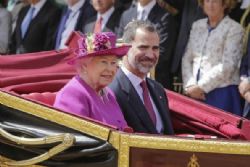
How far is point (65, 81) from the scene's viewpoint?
193 inches

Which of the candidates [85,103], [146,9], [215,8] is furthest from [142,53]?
[146,9]

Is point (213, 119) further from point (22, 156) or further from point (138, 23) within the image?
point (22, 156)

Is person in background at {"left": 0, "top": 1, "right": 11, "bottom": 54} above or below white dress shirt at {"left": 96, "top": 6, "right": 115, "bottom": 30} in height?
below

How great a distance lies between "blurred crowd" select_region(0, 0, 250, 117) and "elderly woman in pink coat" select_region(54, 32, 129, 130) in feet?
6.53

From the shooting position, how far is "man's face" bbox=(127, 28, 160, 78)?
467cm

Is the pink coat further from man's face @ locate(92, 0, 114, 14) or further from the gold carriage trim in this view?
man's face @ locate(92, 0, 114, 14)

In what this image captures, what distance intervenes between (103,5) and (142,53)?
2522 mm

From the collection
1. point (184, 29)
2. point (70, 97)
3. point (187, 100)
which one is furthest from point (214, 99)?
point (70, 97)

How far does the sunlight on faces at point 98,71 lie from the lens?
14.0ft

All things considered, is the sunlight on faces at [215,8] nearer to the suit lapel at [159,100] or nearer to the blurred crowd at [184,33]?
the blurred crowd at [184,33]

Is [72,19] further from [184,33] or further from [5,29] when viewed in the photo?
[184,33]

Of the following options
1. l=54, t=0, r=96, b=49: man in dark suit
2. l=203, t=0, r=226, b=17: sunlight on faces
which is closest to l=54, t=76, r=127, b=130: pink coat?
l=203, t=0, r=226, b=17: sunlight on faces

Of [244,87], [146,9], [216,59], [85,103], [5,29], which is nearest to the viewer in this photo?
[85,103]

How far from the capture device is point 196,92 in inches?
248
